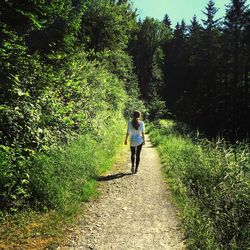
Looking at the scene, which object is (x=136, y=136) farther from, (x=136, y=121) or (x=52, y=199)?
(x=52, y=199)

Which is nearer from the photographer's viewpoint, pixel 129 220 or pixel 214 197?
pixel 129 220

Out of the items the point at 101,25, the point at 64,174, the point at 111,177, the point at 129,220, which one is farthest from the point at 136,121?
the point at 101,25

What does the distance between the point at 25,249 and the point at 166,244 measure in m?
2.29

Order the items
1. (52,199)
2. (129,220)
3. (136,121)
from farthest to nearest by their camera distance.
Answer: (136,121), (52,199), (129,220)

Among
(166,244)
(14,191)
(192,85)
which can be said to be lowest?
(166,244)

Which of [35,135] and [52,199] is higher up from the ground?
[35,135]

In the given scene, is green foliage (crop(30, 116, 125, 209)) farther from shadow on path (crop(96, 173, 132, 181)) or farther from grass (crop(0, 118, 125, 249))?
shadow on path (crop(96, 173, 132, 181))

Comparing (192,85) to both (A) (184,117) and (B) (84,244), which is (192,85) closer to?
(A) (184,117)

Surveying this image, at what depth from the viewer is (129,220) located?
6.09 m

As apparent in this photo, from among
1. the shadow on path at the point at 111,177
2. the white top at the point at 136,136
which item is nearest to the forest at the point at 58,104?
the shadow on path at the point at 111,177

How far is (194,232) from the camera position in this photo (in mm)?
5336

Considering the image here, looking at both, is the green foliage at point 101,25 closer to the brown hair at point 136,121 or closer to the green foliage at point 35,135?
the green foliage at point 35,135

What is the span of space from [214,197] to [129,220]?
1.90 m

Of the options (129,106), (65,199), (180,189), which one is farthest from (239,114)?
(65,199)
